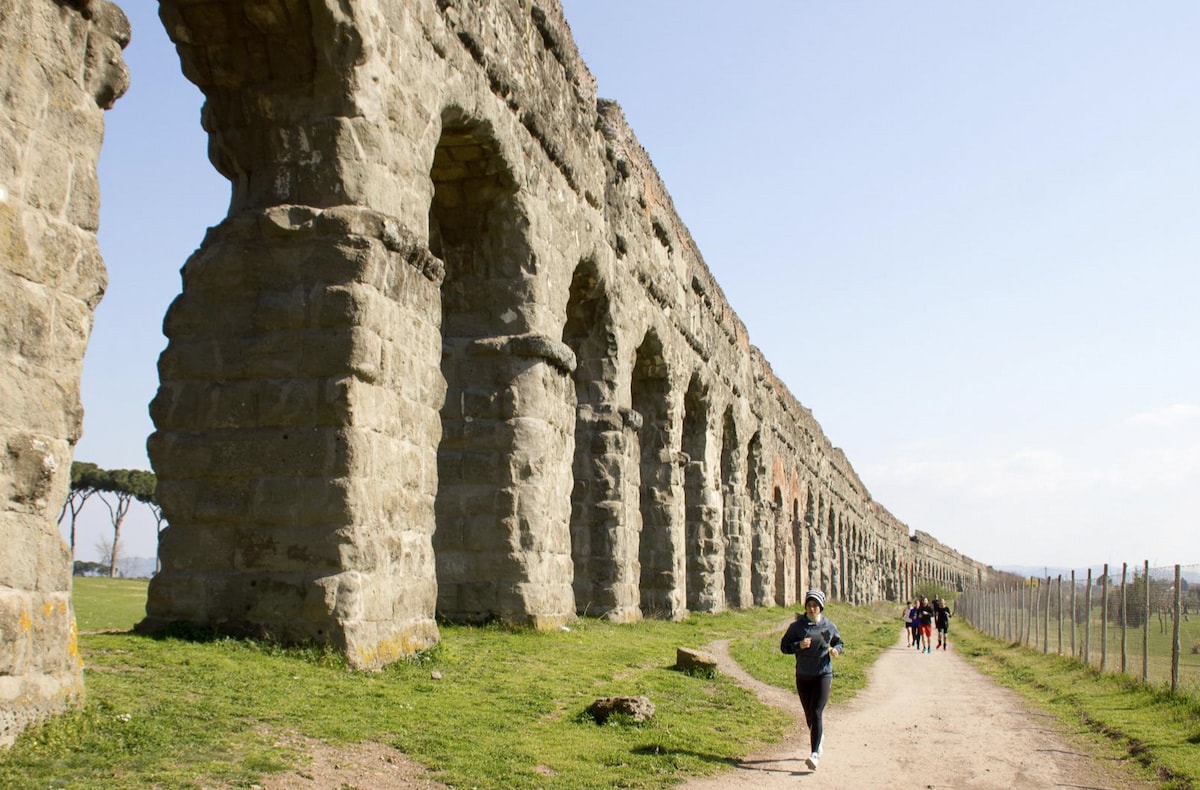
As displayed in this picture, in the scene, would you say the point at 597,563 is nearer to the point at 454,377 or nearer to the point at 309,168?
the point at 454,377

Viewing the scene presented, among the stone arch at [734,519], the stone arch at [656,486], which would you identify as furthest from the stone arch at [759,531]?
the stone arch at [656,486]

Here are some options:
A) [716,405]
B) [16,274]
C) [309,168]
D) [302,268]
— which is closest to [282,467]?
[302,268]

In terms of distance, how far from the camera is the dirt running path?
711cm

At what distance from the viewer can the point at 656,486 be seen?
18.1 metres

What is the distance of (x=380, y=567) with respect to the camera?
7844 millimetres

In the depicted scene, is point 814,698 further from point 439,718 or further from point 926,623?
point 926,623

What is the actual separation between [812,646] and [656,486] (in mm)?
10492

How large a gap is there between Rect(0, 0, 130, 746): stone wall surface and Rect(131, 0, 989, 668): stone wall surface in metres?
2.56

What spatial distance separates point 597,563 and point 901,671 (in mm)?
4596

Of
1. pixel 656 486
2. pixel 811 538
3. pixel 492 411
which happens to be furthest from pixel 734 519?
pixel 492 411

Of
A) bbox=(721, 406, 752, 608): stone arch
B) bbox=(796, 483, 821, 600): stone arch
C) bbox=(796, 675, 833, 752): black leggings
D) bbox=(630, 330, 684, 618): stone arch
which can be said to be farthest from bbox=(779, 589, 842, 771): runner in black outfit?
bbox=(796, 483, 821, 600): stone arch

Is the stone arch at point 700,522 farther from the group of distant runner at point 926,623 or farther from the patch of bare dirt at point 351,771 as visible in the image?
the patch of bare dirt at point 351,771

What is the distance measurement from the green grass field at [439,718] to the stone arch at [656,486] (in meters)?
6.43

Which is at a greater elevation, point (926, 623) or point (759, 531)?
point (759, 531)
